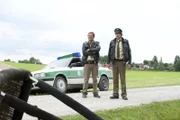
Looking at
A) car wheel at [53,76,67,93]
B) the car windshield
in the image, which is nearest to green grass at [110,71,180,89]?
the car windshield

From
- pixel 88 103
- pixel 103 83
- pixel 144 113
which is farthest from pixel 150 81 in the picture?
pixel 144 113

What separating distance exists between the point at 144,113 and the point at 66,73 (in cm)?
732

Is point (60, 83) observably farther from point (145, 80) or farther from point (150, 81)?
point (145, 80)

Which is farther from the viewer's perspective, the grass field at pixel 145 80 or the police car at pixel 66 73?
the grass field at pixel 145 80

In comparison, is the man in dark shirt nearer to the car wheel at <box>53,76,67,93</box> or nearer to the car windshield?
the car wheel at <box>53,76,67,93</box>

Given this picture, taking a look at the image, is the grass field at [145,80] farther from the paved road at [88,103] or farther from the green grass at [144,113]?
the green grass at [144,113]

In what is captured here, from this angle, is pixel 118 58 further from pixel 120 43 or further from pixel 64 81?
pixel 64 81

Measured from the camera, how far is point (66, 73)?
15.4 meters

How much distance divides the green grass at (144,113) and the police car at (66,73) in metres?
6.20

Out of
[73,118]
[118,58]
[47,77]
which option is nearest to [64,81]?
[47,77]

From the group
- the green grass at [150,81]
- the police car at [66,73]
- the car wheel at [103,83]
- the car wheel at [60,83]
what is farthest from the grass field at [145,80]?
the car wheel at [60,83]

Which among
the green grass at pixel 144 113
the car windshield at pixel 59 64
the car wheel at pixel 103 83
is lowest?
the green grass at pixel 144 113

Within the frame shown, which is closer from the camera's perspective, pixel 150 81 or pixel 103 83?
pixel 103 83

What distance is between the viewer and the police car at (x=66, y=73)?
14828 millimetres
